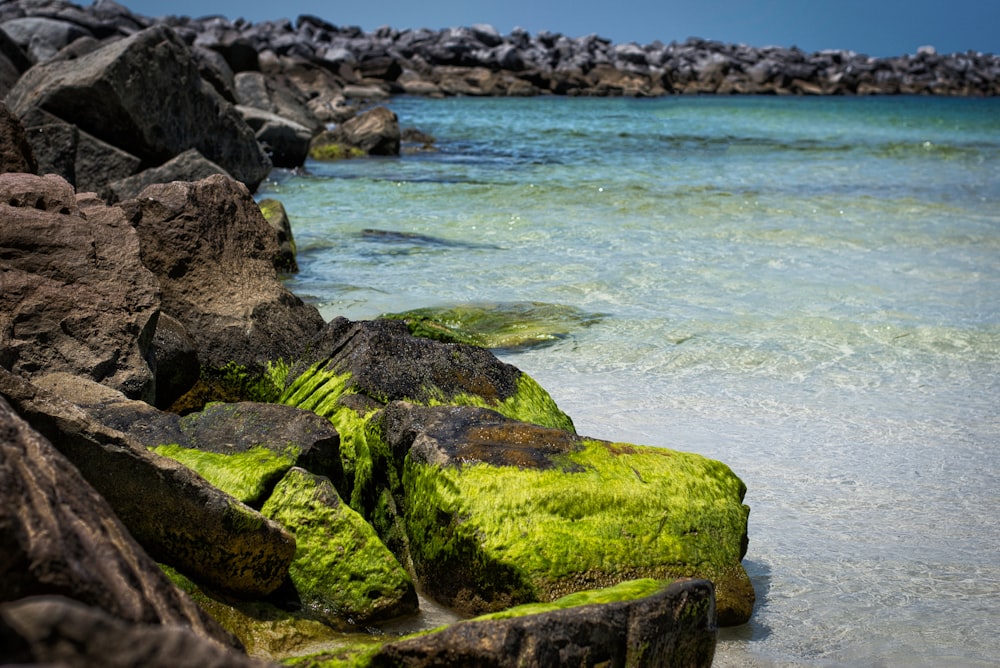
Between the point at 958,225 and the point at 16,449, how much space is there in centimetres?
1271

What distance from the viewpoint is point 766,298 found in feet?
29.4

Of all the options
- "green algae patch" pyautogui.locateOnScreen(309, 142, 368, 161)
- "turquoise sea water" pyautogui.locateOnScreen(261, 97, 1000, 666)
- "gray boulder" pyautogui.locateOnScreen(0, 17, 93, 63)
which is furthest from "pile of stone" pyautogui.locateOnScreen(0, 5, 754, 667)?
"gray boulder" pyautogui.locateOnScreen(0, 17, 93, 63)

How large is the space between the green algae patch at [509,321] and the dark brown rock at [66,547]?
4659mm

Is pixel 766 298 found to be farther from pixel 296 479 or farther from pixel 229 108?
pixel 229 108

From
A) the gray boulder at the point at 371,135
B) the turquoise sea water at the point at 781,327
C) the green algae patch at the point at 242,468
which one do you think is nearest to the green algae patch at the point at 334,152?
the gray boulder at the point at 371,135

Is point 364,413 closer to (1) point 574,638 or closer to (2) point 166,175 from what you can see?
(1) point 574,638

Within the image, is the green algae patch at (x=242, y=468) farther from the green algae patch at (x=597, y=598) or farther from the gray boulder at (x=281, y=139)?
the gray boulder at (x=281, y=139)

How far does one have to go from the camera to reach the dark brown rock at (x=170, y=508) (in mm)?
3105

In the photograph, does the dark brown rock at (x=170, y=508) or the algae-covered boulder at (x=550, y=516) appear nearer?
the dark brown rock at (x=170, y=508)

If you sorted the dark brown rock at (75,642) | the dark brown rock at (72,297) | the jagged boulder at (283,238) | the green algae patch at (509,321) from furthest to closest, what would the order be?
the jagged boulder at (283,238)
the green algae patch at (509,321)
the dark brown rock at (72,297)
the dark brown rock at (75,642)

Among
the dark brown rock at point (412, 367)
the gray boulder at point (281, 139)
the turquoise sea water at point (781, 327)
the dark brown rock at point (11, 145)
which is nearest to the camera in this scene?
the turquoise sea water at point (781, 327)

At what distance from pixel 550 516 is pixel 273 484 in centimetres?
99

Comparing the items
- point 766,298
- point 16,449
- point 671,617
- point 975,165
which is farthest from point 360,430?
point 975,165

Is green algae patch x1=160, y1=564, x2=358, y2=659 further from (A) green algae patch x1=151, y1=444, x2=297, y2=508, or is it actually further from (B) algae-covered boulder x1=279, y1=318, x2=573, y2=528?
(B) algae-covered boulder x1=279, y1=318, x2=573, y2=528
